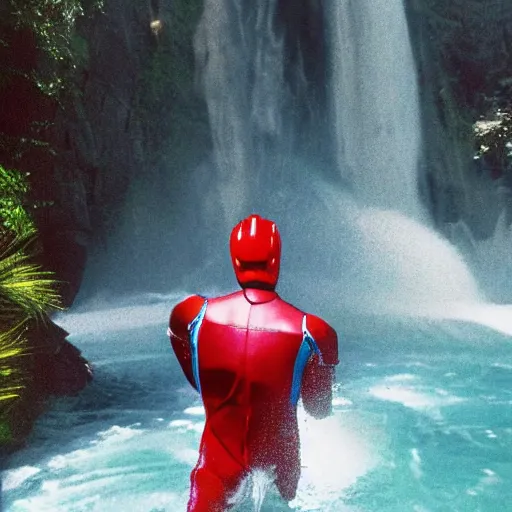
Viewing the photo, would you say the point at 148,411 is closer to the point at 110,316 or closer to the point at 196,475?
the point at 196,475

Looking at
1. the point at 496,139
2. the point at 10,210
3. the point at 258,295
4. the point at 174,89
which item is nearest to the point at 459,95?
the point at 496,139

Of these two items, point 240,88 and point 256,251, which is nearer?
point 256,251

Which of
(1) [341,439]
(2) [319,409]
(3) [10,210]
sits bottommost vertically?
(1) [341,439]

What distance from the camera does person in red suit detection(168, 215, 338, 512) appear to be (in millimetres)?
1761

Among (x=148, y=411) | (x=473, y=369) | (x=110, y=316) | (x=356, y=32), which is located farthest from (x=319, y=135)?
(x=148, y=411)

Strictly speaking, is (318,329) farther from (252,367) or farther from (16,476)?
(16,476)

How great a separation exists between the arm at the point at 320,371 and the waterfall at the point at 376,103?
625 inches

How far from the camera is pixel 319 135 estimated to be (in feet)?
59.1

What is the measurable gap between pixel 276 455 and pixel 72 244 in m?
9.28

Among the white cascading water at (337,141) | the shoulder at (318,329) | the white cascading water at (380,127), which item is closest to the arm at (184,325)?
the shoulder at (318,329)

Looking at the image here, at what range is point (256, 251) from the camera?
1.75m

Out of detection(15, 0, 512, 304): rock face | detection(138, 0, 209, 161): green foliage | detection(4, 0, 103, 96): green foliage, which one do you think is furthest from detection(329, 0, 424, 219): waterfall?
detection(4, 0, 103, 96): green foliage

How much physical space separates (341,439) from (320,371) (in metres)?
3.57

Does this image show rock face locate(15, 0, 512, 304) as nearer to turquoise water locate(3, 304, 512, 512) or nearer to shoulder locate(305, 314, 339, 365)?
turquoise water locate(3, 304, 512, 512)
